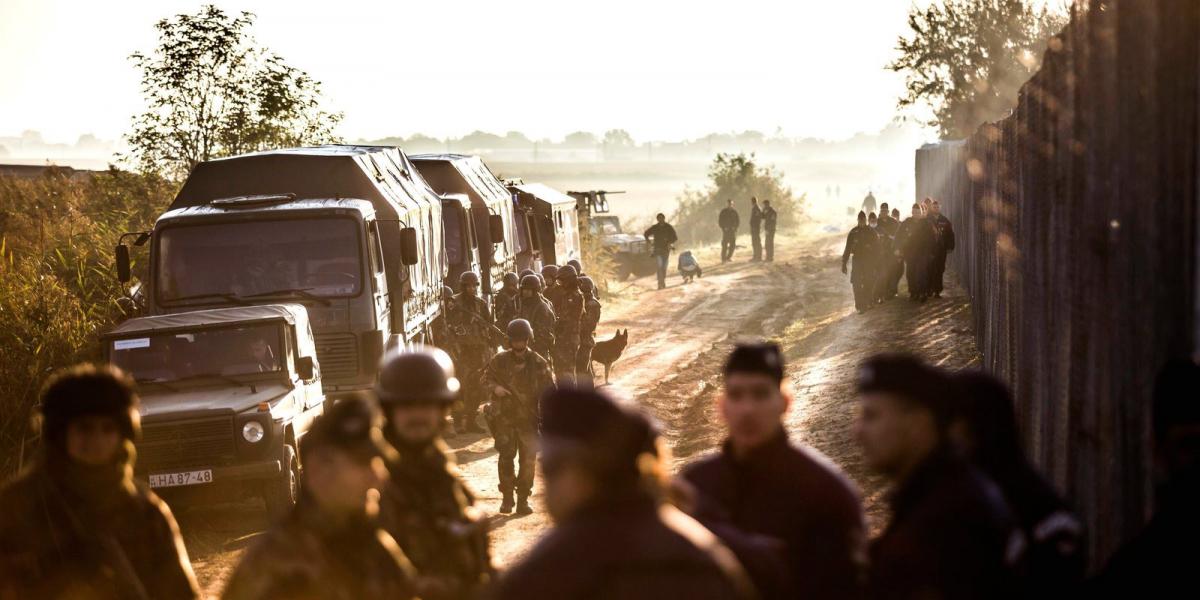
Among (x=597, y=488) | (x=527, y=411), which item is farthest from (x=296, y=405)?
(x=597, y=488)

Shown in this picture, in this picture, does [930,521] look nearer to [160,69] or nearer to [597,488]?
[597,488]

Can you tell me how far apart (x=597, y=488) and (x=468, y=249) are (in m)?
18.2

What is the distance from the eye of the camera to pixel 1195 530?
4.75 m

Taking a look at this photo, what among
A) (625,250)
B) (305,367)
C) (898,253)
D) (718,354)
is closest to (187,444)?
(305,367)

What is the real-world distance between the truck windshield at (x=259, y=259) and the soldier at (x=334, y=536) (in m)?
10.6

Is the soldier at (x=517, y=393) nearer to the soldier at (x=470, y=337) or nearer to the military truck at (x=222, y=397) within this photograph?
the military truck at (x=222, y=397)

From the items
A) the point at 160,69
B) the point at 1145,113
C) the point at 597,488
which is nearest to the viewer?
the point at 597,488

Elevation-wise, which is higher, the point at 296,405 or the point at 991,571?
the point at 991,571

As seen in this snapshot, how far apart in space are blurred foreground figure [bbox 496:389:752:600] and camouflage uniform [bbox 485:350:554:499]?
8.81m

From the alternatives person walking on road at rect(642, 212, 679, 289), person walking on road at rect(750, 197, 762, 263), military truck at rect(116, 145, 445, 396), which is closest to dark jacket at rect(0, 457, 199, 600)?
military truck at rect(116, 145, 445, 396)

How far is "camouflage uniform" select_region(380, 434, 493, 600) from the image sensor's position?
5.45 metres

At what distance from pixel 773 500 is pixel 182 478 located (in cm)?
841

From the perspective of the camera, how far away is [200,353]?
42.8 feet

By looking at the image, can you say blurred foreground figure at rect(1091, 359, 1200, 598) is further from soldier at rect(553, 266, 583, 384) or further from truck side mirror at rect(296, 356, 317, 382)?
soldier at rect(553, 266, 583, 384)
